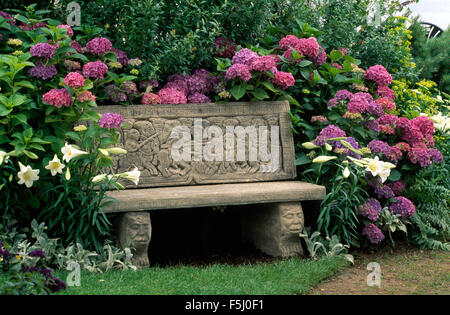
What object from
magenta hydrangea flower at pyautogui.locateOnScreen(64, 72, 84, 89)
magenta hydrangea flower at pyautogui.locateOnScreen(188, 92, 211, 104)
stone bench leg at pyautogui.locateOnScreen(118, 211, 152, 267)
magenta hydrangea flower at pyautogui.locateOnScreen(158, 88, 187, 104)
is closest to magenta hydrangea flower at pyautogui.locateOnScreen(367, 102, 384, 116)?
magenta hydrangea flower at pyautogui.locateOnScreen(188, 92, 211, 104)

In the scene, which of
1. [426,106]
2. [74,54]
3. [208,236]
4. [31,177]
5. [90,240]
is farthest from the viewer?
[426,106]

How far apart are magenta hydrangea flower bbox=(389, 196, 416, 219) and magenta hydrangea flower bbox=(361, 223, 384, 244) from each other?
0.95 feet

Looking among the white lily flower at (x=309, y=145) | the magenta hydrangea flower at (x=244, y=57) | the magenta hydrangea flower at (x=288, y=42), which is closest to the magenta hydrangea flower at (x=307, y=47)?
the magenta hydrangea flower at (x=288, y=42)

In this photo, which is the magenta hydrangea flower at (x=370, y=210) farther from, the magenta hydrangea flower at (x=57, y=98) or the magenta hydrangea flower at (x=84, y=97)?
the magenta hydrangea flower at (x=57, y=98)

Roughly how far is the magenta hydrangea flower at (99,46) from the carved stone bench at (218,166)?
0.52 meters

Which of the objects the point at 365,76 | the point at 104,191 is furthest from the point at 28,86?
the point at 365,76

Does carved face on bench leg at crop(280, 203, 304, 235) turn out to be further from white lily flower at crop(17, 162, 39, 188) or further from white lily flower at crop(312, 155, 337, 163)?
white lily flower at crop(17, 162, 39, 188)

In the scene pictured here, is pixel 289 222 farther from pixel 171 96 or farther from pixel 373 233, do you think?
pixel 171 96

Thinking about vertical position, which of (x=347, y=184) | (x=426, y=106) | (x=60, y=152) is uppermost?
(x=426, y=106)

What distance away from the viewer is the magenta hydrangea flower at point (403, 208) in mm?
4664

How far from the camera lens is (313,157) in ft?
15.4

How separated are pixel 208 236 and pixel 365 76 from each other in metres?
2.16

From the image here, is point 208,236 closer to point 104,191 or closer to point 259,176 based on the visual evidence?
point 259,176

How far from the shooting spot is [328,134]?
4.58 meters
